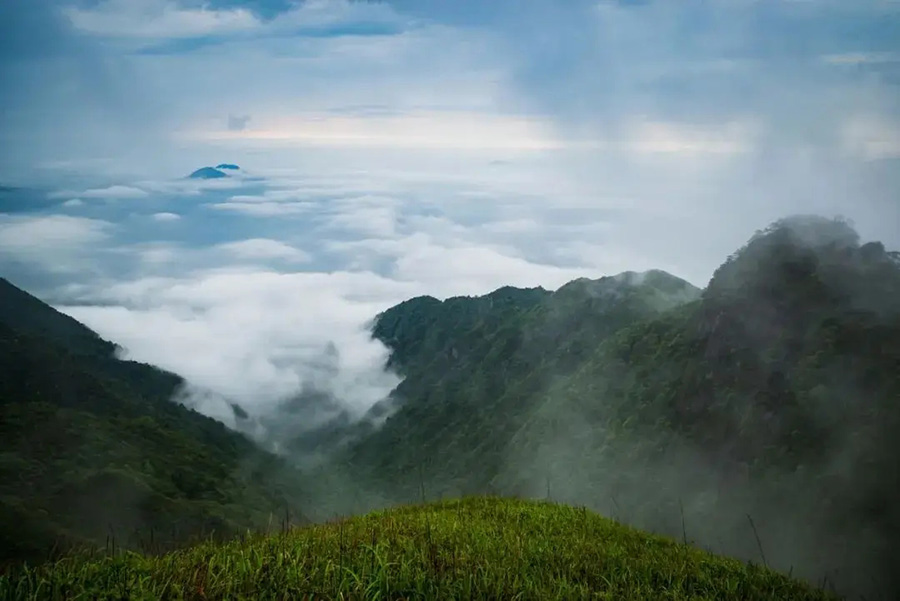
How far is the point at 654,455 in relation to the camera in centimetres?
11369

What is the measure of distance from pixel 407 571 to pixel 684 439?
4545 inches

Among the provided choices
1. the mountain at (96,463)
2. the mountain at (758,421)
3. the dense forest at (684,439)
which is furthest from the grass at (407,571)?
the mountain at (96,463)

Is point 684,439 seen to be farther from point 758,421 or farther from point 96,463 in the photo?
point 96,463

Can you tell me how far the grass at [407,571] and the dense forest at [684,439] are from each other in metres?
48.7

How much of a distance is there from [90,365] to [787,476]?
184 meters

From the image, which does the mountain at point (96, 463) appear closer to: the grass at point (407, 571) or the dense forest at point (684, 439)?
the dense forest at point (684, 439)

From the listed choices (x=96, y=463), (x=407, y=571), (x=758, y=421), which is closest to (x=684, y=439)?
(x=758, y=421)

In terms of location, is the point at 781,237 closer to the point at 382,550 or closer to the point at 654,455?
the point at 654,455

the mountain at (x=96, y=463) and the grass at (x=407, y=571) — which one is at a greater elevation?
the grass at (x=407, y=571)

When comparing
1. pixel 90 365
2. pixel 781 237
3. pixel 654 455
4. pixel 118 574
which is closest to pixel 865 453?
pixel 654 455

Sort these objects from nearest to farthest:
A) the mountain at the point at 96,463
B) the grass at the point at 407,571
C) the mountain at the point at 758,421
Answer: the grass at the point at 407,571 < the mountain at the point at 758,421 < the mountain at the point at 96,463

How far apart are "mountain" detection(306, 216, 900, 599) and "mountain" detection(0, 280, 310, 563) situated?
40.7 m

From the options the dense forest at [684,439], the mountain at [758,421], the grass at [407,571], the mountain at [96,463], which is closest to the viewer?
the grass at [407,571]

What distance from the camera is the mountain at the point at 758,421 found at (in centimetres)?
7869
